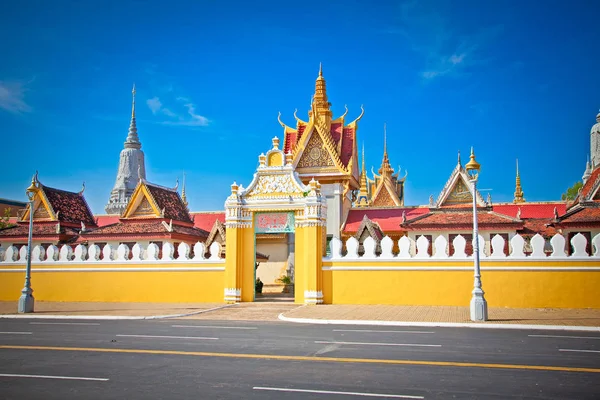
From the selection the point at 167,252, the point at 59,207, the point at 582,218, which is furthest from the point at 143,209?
the point at 582,218

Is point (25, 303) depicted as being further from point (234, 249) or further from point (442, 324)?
point (442, 324)

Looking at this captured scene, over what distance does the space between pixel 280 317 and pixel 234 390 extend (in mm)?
9744

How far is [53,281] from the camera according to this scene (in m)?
24.6

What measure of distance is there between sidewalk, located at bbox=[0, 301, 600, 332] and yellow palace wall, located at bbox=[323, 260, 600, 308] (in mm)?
617

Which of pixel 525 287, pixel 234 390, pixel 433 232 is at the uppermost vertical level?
pixel 433 232

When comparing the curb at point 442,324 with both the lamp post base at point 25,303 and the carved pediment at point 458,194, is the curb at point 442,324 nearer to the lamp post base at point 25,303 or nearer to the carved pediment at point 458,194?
the lamp post base at point 25,303

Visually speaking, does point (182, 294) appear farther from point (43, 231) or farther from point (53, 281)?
point (43, 231)

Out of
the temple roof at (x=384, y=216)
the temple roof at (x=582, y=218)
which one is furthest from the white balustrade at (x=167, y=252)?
the temple roof at (x=582, y=218)

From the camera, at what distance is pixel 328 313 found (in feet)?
59.5

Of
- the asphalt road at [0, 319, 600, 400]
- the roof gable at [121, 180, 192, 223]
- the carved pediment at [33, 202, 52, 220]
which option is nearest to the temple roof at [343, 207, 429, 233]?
the roof gable at [121, 180, 192, 223]

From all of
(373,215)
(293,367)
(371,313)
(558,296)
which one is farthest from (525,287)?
(373,215)

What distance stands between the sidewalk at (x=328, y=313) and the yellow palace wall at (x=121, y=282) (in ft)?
2.75

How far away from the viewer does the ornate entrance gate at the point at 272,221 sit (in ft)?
70.6

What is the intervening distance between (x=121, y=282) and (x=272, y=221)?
6.60 m
